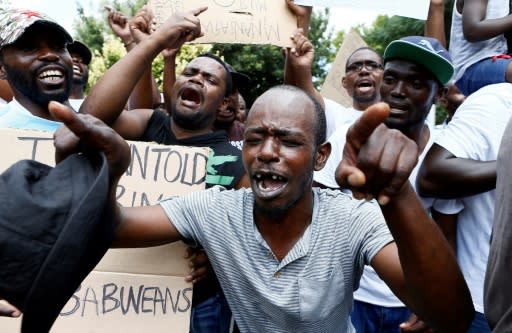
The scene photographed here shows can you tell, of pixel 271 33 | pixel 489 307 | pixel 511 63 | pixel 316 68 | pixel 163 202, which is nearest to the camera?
pixel 489 307

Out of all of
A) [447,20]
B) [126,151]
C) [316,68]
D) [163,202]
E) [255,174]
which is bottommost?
[316,68]

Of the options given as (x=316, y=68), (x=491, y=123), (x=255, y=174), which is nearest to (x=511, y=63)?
(x=491, y=123)

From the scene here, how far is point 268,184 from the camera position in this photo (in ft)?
7.75

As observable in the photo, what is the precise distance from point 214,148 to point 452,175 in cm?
120

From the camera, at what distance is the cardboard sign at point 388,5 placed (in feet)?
12.5

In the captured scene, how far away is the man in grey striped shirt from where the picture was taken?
7.41 feet

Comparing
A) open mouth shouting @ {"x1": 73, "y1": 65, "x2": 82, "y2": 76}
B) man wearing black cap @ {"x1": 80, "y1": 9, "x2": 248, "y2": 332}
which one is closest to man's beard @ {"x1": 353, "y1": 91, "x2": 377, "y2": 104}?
man wearing black cap @ {"x1": 80, "y1": 9, "x2": 248, "y2": 332}

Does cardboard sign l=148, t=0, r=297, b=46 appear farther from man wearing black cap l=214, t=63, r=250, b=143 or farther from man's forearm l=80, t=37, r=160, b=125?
man's forearm l=80, t=37, r=160, b=125

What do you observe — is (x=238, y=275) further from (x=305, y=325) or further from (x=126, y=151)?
(x=126, y=151)

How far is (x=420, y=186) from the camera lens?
2.78 metres

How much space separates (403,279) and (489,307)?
460mm

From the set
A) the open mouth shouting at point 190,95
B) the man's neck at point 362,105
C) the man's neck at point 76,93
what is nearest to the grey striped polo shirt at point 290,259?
the open mouth shouting at point 190,95

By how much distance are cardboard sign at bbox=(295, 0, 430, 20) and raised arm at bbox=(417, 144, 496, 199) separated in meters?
1.37

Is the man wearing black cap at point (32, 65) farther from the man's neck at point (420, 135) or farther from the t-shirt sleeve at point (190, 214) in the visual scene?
the man's neck at point (420, 135)
